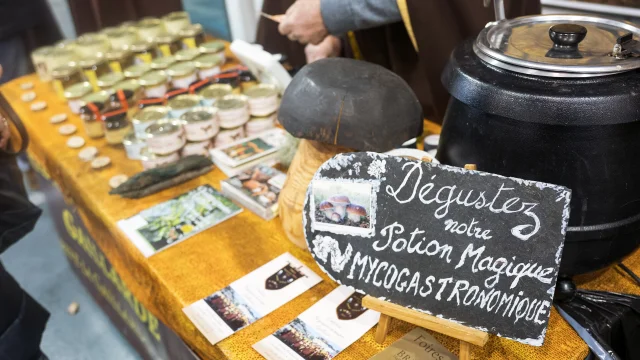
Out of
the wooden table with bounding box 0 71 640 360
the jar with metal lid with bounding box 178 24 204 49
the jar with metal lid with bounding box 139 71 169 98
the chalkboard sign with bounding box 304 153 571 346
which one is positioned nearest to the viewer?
the chalkboard sign with bounding box 304 153 571 346

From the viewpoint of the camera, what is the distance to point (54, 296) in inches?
86.7

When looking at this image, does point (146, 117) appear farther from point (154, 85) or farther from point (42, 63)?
point (42, 63)

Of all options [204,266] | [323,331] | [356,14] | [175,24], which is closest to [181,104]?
[356,14]

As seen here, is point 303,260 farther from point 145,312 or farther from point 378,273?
point 145,312

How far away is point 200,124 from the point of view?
1470 millimetres

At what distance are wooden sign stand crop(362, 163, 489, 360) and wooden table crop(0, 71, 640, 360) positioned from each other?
8cm

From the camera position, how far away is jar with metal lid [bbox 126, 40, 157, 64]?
213 cm

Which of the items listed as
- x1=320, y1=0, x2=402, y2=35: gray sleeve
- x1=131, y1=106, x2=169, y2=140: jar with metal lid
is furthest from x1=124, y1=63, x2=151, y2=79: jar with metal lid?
x1=320, y1=0, x2=402, y2=35: gray sleeve

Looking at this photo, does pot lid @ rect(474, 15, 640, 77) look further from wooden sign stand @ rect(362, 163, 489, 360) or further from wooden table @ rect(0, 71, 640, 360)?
wooden table @ rect(0, 71, 640, 360)

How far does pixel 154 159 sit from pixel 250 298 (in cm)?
63

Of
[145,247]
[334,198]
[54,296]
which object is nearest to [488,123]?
[334,198]

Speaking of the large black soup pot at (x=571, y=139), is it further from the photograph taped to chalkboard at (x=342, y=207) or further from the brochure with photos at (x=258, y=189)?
the brochure with photos at (x=258, y=189)

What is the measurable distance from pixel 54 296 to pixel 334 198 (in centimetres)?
189

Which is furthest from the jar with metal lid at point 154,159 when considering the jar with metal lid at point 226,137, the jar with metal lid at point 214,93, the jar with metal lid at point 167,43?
the jar with metal lid at point 167,43
